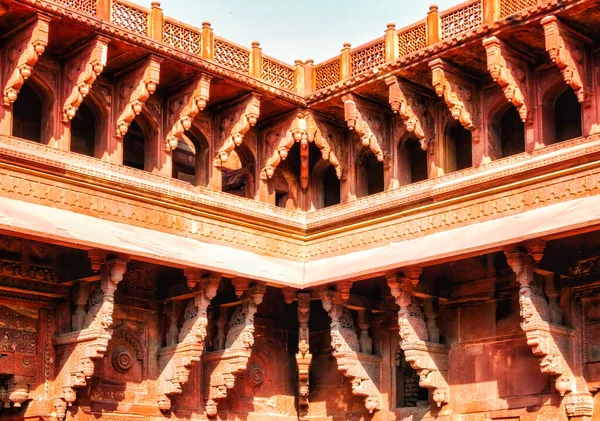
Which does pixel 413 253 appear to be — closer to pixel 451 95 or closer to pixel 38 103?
pixel 451 95

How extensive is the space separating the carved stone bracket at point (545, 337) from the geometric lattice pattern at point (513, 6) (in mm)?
2966

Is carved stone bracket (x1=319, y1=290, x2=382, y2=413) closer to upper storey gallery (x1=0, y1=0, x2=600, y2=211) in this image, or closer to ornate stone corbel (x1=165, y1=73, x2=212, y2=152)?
upper storey gallery (x1=0, y1=0, x2=600, y2=211)

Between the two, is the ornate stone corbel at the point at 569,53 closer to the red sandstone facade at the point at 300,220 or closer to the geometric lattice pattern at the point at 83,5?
the red sandstone facade at the point at 300,220

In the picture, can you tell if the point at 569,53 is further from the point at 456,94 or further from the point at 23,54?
the point at 23,54

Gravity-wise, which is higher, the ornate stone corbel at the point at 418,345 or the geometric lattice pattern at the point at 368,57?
the geometric lattice pattern at the point at 368,57

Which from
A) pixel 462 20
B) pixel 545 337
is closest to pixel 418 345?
pixel 545 337

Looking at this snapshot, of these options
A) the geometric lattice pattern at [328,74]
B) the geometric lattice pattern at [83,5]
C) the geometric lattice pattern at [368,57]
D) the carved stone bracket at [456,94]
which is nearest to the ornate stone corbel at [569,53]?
the carved stone bracket at [456,94]

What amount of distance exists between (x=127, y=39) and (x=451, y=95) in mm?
4243

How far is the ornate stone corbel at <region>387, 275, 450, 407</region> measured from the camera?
15.8 metres

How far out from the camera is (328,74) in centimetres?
1775

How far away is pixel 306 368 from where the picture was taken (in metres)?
17.4

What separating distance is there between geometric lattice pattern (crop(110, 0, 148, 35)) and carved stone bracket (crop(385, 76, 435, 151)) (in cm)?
336

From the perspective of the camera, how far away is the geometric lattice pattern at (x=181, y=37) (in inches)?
639

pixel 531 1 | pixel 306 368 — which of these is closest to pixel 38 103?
pixel 306 368
